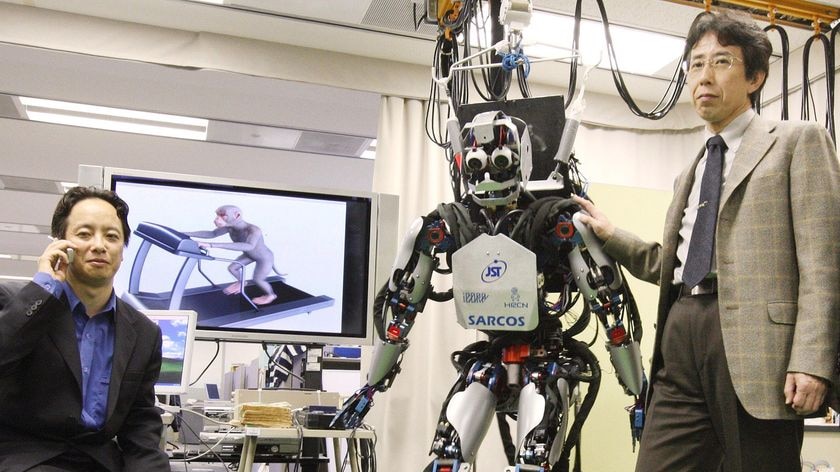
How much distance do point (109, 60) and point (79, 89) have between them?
615mm

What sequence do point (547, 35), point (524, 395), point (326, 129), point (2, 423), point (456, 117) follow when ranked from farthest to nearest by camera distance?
1. point (326, 129)
2. point (547, 35)
3. point (456, 117)
4. point (524, 395)
5. point (2, 423)

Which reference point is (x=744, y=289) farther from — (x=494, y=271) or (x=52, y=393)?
(x=52, y=393)

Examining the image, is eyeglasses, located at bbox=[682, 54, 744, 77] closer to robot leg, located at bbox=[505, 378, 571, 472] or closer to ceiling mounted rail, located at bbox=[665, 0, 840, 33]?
robot leg, located at bbox=[505, 378, 571, 472]

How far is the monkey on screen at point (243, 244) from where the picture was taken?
3924mm

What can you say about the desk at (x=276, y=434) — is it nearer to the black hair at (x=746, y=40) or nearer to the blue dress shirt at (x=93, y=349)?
the blue dress shirt at (x=93, y=349)

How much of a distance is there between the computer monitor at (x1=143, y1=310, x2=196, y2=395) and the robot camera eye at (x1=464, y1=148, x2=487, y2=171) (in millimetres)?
1398

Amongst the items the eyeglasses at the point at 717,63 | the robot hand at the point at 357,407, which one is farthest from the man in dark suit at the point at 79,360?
the eyeglasses at the point at 717,63

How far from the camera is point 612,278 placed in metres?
2.50

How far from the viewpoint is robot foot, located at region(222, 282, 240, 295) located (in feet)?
12.7

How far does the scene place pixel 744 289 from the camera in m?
1.78

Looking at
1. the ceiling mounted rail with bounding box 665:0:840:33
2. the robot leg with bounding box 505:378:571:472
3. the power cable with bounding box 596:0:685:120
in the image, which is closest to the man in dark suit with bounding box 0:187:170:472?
the robot leg with bounding box 505:378:571:472

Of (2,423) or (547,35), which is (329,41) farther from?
(2,423)

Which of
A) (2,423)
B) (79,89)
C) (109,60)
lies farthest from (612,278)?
(79,89)

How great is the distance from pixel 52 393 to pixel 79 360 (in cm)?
9
